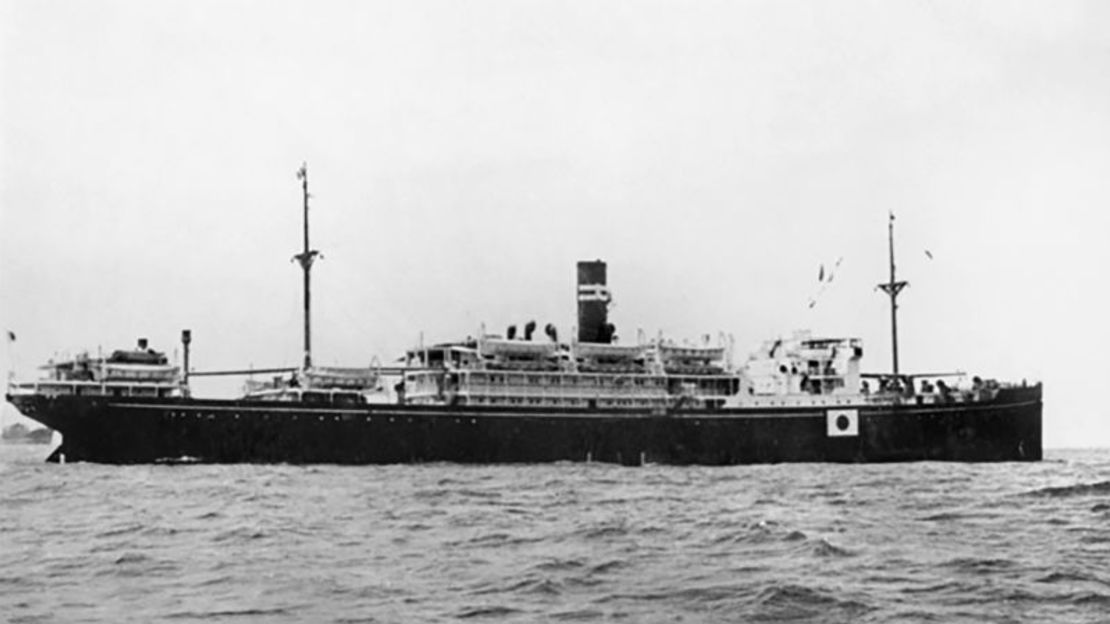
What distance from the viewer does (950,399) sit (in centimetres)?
5697

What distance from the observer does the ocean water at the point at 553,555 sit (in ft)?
43.7

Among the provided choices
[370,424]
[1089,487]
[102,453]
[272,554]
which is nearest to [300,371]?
[370,424]

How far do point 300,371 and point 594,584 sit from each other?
35.5 metres

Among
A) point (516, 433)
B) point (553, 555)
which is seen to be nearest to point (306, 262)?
point (516, 433)

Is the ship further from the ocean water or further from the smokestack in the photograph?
the ocean water

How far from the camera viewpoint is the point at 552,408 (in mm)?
50562

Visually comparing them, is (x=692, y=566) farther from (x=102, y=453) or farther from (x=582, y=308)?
(x=582, y=308)

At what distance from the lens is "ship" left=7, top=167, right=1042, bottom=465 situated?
45062mm

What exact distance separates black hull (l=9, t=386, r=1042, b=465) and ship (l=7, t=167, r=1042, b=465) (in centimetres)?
5

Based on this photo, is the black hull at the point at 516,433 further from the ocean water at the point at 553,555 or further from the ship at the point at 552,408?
the ocean water at the point at 553,555

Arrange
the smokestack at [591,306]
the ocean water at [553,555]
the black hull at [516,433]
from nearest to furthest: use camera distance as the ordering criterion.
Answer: the ocean water at [553,555] < the black hull at [516,433] < the smokestack at [591,306]

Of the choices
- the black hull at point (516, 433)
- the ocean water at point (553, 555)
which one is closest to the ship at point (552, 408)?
the black hull at point (516, 433)

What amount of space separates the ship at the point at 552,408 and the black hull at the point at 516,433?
5 cm

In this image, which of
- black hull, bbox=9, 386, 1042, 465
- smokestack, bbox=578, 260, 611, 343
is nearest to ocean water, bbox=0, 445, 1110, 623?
black hull, bbox=9, 386, 1042, 465
